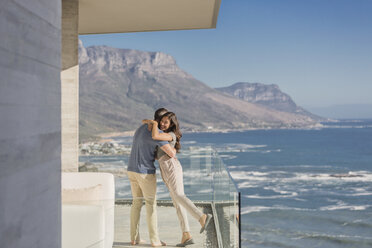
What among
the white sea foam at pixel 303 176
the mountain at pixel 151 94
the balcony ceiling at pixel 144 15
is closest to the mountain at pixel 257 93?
the mountain at pixel 151 94

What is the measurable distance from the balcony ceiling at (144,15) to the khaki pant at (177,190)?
2.35 metres

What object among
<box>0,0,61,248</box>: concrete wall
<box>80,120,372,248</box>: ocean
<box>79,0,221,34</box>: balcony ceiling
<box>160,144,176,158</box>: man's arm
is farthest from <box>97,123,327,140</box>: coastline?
<box>0,0,61,248</box>: concrete wall

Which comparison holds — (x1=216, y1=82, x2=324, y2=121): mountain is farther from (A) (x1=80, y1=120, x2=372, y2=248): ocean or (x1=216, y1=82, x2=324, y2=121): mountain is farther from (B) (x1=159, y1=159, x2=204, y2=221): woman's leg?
(B) (x1=159, y1=159, x2=204, y2=221): woman's leg

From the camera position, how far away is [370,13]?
6694 centimetres

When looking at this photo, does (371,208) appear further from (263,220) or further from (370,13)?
(370,13)

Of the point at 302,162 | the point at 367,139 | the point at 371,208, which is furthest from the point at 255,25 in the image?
the point at 371,208

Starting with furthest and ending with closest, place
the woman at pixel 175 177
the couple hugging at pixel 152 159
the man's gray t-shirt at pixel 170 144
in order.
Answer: the man's gray t-shirt at pixel 170 144
the couple hugging at pixel 152 159
the woman at pixel 175 177

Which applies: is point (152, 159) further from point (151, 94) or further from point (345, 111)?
point (345, 111)

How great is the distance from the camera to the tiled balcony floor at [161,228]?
2.45m

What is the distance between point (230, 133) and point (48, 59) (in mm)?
64720

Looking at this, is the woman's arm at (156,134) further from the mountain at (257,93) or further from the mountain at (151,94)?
the mountain at (257,93)

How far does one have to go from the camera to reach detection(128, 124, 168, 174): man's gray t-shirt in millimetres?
3262

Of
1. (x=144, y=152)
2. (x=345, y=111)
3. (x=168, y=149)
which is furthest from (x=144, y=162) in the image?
(x=345, y=111)

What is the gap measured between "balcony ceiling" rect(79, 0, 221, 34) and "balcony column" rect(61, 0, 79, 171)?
0.22 meters
